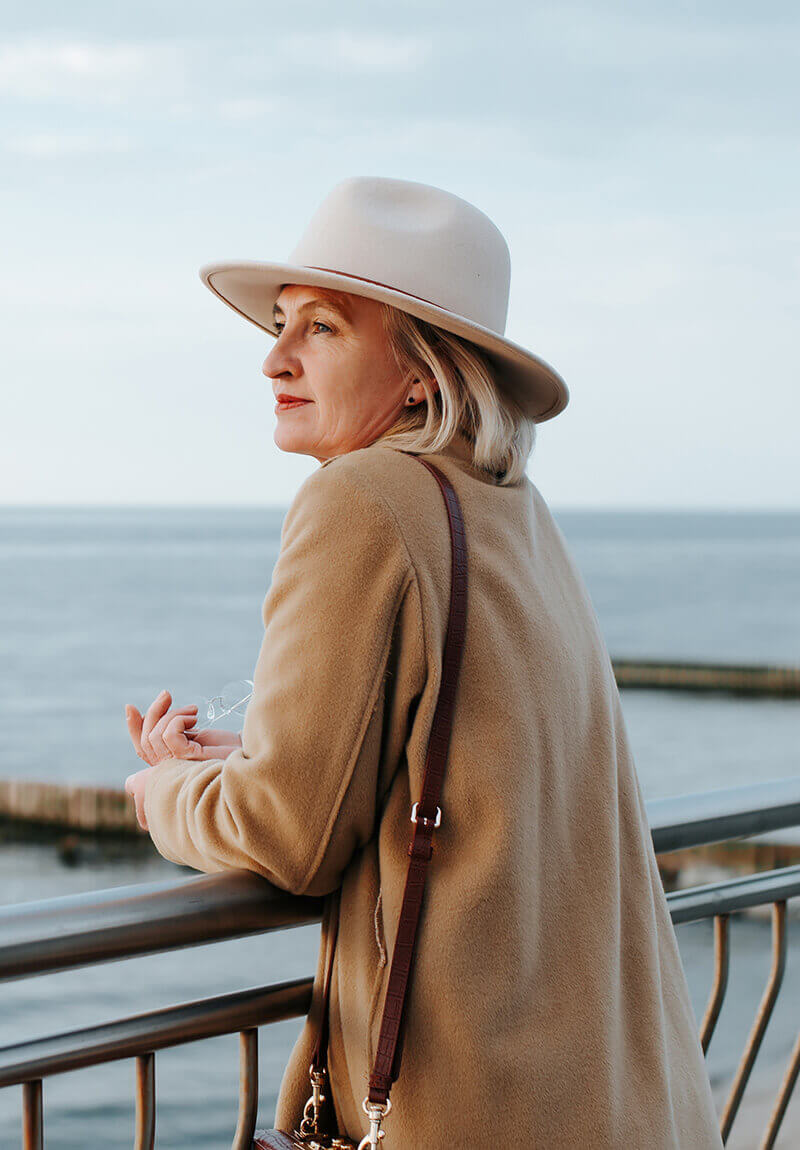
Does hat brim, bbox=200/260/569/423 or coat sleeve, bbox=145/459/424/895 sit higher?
hat brim, bbox=200/260/569/423

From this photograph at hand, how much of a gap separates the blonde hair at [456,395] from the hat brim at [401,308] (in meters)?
0.04

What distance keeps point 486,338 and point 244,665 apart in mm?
44350

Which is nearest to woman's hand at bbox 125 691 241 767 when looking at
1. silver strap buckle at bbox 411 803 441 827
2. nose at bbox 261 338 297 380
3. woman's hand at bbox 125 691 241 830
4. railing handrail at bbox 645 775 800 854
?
woman's hand at bbox 125 691 241 830

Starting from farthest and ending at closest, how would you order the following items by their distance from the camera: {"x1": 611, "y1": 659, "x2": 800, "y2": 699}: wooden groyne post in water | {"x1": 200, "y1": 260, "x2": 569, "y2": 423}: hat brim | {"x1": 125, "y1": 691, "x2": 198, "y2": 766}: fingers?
1. {"x1": 611, "y1": 659, "x2": 800, "y2": 699}: wooden groyne post in water
2. {"x1": 125, "y1": 691, "x2": 198, "y2": 766}: fingers
3. {"x1": 200, "y1": 260, "x2": 569, "y2": 423}: hat brim

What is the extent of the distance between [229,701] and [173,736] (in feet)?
0.93

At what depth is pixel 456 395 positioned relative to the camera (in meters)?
1.62

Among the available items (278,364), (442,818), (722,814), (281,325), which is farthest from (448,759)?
(722,814)

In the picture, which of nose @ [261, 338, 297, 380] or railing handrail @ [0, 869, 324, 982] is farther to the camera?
nose @ [261, 338, 297, 380]

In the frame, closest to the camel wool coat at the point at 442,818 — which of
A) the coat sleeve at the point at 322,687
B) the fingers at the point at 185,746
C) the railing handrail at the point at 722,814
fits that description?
the coat sleeve at the point at 322,687

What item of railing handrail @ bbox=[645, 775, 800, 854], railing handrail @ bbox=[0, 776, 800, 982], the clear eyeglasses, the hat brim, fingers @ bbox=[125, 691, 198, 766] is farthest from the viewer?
railing handrail @ bbox=[645, 775, 800, 854]

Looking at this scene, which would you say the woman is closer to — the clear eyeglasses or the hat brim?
the hat brim

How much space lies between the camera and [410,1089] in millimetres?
1385

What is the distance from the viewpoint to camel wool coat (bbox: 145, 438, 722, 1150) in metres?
1.36

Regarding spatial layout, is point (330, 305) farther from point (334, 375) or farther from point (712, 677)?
point (712, 677)
